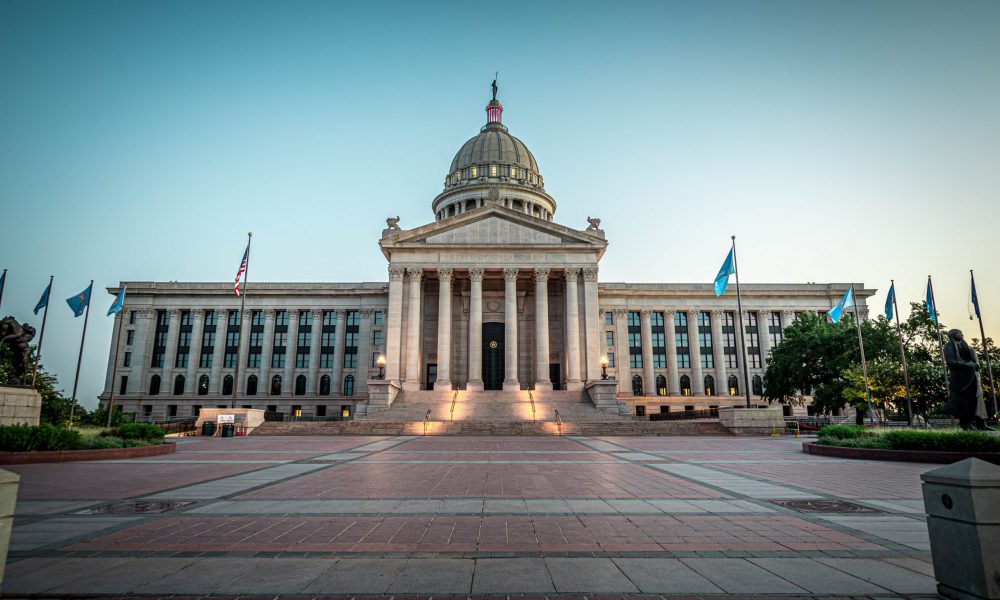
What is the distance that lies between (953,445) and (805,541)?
14.0m

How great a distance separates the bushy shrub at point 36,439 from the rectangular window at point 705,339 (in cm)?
6215

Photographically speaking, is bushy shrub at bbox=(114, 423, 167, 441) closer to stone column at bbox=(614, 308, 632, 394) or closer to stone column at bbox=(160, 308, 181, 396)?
stone column at bbox=(160, 308, 181, 396)

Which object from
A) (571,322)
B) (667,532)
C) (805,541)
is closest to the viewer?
(805,541)

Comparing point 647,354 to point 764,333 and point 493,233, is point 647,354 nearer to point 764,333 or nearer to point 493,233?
point 764,333

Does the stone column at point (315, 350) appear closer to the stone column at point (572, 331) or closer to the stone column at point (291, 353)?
the stone column at point (291, 353)

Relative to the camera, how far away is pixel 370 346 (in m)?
64.8

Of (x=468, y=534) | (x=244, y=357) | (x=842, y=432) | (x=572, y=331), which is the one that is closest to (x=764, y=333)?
(x=572, y=331)

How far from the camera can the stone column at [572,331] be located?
156 feet

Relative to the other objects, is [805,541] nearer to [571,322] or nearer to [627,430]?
[627,430]

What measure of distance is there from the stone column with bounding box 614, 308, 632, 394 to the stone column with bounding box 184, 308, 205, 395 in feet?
171

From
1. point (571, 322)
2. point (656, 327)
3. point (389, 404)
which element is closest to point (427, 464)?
point (389, 404)

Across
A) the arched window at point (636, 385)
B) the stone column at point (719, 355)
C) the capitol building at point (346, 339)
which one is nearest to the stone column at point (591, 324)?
the capitol building at point (346, 339)

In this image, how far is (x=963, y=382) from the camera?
17141mm

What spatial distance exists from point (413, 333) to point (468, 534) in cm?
4229
